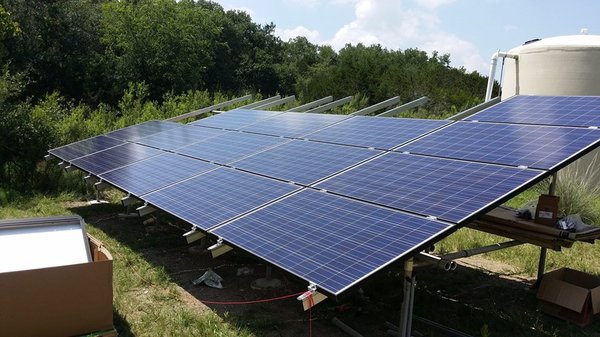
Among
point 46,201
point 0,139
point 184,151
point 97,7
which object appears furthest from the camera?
point 97,7

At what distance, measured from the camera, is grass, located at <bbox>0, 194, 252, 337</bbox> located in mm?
6289

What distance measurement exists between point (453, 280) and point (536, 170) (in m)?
3.78

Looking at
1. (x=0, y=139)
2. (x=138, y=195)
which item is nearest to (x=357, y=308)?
(x=138, y=195)

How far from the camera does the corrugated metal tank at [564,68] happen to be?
13.9 m

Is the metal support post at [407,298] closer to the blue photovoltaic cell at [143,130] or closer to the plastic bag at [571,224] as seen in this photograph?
the plastic bag at [571,224]

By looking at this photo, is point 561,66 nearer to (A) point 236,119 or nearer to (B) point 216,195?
(A) point 236,119

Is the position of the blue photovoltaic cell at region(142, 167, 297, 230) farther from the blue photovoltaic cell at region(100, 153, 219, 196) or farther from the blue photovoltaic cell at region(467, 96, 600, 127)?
the blue photovoltaic cell at region(467, 96, 600, 127)

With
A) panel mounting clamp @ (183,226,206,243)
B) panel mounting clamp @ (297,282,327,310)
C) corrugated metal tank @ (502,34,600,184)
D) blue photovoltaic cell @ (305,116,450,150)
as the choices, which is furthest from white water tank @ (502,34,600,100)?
panel mounting clamp @ (297,282,327,310)

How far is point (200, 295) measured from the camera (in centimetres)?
754

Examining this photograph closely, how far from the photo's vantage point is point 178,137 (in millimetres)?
11672

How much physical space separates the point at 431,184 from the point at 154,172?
529 centimetres

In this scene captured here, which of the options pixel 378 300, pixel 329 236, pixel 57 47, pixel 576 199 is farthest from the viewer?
pixel 57 47

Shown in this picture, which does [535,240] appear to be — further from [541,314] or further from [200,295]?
[200,295]


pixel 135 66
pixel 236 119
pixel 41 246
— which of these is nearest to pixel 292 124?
pixel 236 119
